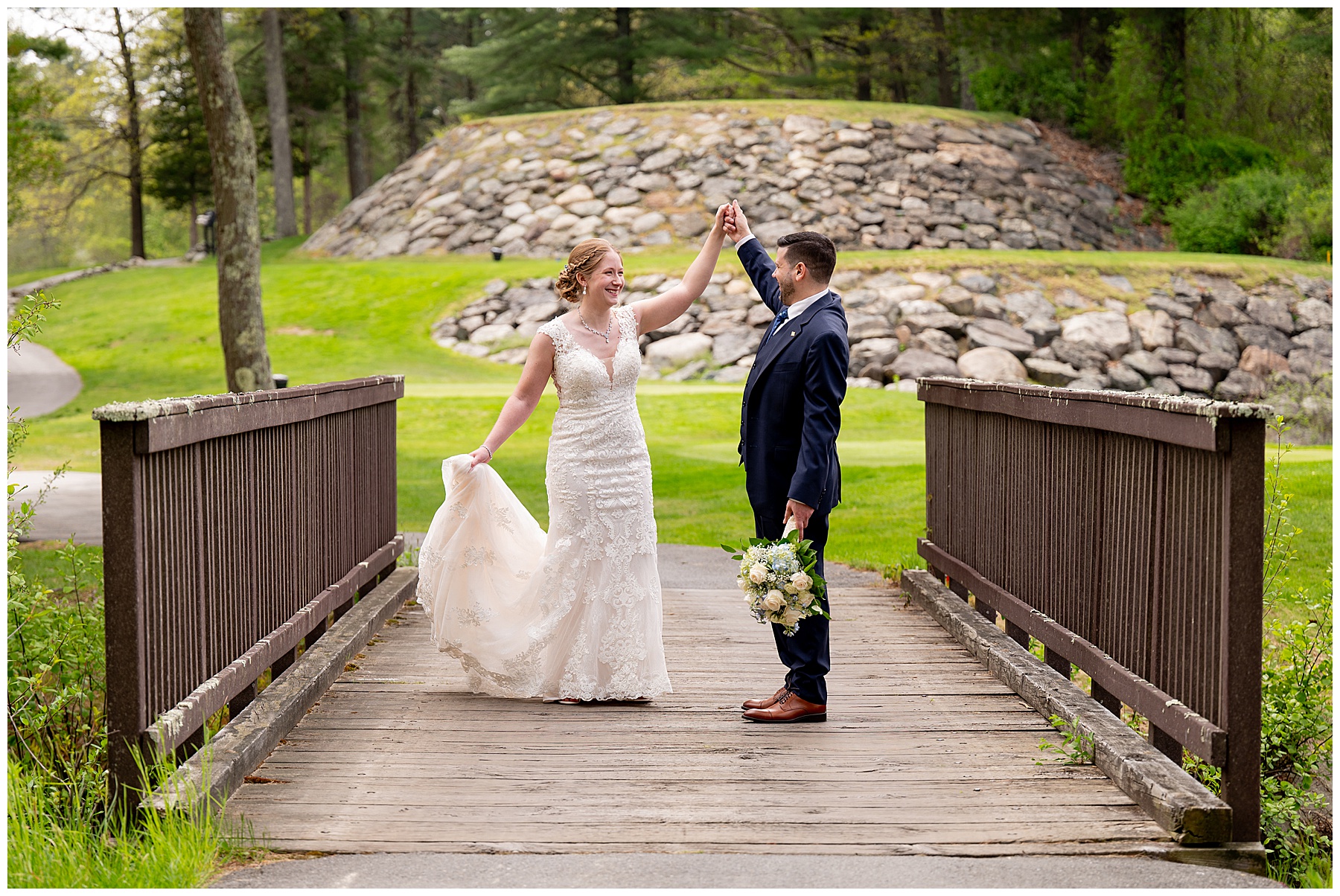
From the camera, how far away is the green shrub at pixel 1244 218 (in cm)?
3008

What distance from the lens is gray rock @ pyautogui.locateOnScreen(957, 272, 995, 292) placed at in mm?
24562

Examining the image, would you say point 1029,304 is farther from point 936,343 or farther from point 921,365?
point 921,365

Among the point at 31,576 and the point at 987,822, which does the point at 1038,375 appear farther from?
the point at 987,822

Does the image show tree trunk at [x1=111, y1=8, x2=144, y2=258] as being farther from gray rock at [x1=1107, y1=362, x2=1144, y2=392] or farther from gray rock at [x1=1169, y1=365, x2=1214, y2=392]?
gray rock at [x1=1169, y1=365, x2=1214, y2=392]

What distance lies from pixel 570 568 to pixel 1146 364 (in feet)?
64.5

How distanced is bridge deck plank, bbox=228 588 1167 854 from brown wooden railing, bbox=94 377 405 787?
1.39 feet

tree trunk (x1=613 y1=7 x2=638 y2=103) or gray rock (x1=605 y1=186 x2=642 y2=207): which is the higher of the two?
tree trunk (x1=613 y1=7 x2=638 y2=103)

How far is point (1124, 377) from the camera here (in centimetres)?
2250

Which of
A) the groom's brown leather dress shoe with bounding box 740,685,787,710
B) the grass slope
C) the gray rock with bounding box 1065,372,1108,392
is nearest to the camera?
the groom's brown leather dress shoe with bounding box 740,685,787,710

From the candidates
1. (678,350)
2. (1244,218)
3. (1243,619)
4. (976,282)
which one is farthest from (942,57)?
(1243,619)

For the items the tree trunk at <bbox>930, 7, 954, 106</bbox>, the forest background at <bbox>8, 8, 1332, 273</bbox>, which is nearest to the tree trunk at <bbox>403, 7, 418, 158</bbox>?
the forest background at <bbox>8, 8, 1332, 273</bbox>

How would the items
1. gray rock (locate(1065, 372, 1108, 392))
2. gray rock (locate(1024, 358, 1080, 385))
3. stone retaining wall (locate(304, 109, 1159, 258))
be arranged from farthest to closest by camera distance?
1. stone retaining wall (locate(304, 109, 1159, 258))
2. gray rock (locate(1024, 358, 1080, 385))
3. gray rock (locate(1065, 372, 1108, 392))

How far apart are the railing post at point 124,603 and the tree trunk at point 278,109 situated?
3567 cm

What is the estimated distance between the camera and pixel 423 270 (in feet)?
94.9
